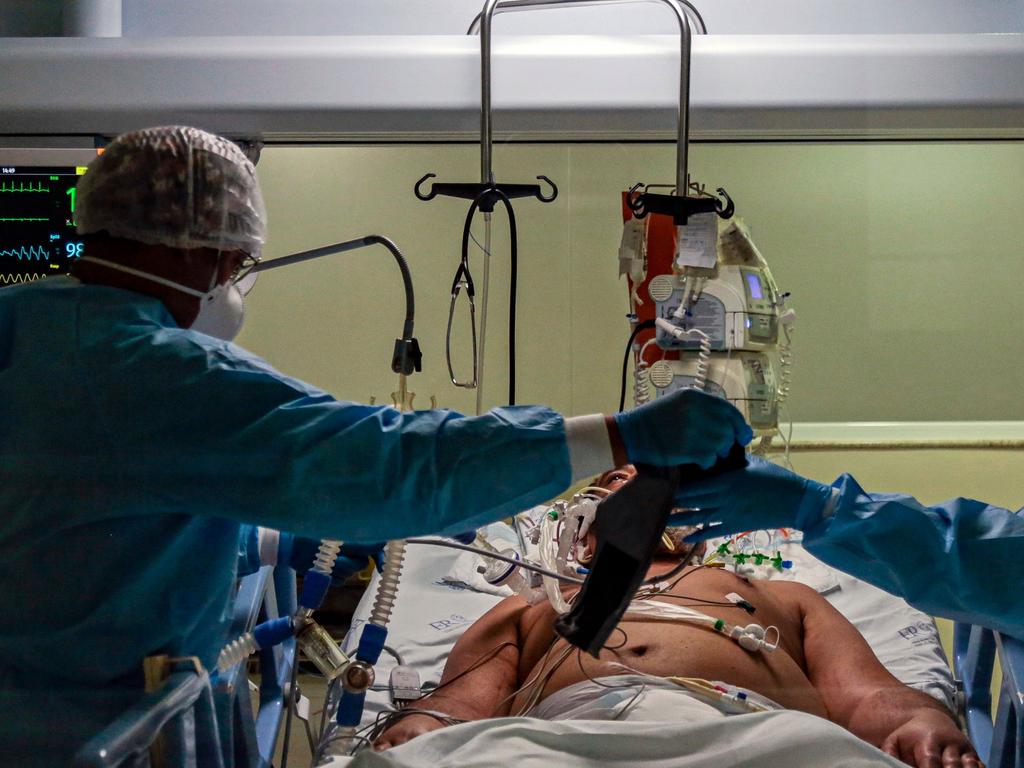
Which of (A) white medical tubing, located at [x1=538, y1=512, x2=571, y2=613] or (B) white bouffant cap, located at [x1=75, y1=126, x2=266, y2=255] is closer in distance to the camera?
(B) white bouffant cap, located at [x1=75, y1=126, x2=266, y2=255]

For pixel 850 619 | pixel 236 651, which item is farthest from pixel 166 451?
pixel 850 619

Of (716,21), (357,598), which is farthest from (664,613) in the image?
(716,21)

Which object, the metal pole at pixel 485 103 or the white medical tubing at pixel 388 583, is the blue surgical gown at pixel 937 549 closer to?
the white medical tubing at pixel 388 583

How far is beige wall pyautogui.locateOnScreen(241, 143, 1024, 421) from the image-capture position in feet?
6.44

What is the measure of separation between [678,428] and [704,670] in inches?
31.4

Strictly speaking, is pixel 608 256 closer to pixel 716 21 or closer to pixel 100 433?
pixel 716 21

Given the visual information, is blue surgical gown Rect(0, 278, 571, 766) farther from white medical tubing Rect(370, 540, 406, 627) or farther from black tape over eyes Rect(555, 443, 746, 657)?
white medical tubing Rect(370, 540, 406, 627)

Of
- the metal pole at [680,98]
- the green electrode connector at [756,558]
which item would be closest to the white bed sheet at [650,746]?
the green electrode connector at [756,558]

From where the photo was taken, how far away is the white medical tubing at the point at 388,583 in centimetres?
164

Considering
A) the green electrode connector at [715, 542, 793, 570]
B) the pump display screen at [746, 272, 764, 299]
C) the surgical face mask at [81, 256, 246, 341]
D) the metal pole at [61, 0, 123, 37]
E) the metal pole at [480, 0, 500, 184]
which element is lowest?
the green electrode connector at [715, 542, 793, 570]

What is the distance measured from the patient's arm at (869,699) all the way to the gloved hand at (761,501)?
1.71 feet

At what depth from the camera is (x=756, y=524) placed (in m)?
1.55

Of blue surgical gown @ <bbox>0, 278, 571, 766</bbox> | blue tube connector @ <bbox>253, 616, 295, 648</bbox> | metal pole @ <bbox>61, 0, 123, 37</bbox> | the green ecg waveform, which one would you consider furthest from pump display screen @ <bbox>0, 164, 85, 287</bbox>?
blue tube connector @ <bbox>253, 616, 295, 648</bbox>

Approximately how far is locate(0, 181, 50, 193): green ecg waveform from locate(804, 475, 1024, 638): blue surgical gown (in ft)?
5.41
